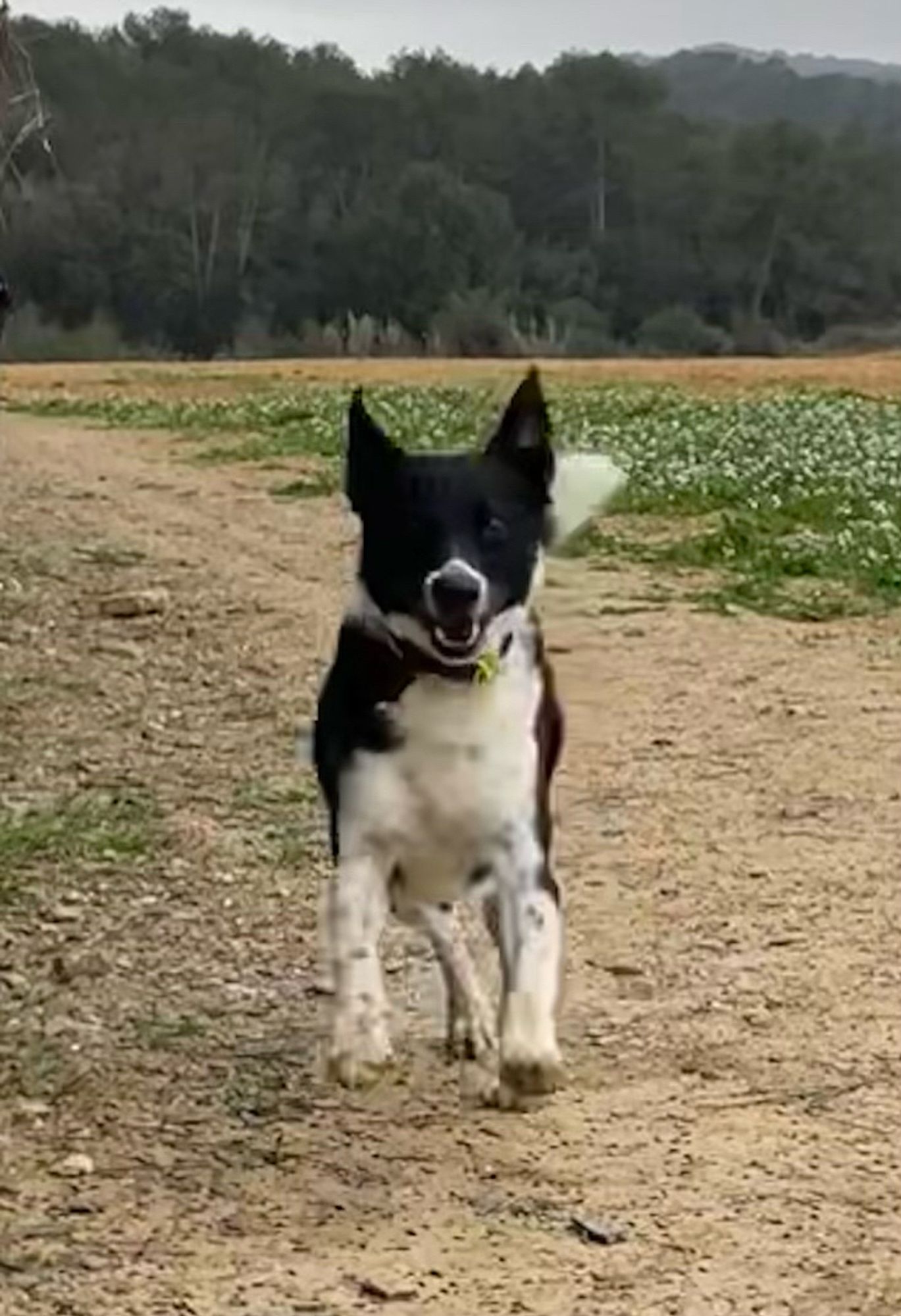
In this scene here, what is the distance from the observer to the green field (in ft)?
46.2

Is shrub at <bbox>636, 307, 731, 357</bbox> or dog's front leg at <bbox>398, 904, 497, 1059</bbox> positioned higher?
dog's front leg at <bbox>398, 904, 497, 1059</bbox>

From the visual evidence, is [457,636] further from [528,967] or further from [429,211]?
[429,211]

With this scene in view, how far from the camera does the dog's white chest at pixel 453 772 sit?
16.1ft

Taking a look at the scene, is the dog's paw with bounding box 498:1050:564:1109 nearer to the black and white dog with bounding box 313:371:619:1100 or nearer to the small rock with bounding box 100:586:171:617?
the black and white dog with bounding box 313:371:619:1100

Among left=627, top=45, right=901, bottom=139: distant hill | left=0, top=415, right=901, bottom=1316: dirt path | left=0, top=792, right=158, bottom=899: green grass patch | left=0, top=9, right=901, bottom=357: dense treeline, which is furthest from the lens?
left=627, top=45, right=901, bottom=139: distant hill

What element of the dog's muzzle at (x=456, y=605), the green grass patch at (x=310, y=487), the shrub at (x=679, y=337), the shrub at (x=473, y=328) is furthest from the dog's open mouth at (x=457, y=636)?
the shrub at (x=679, y=337)

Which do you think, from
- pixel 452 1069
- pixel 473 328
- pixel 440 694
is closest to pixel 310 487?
pixel 452 1069

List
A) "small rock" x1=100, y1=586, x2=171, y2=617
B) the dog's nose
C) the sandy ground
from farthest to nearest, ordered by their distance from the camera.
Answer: the sandy ground < "small rock" x1=100, y1=586, x2=171, y2=617 < the dog's nose

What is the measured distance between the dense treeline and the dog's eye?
1830 inches

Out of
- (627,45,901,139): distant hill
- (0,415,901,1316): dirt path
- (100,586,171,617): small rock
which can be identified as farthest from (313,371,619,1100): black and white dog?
(627,45,901,139): distant hill

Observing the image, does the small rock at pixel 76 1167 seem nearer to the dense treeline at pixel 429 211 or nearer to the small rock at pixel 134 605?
the small rock at pixel 134 605

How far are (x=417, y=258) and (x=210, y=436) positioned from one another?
37.0 m

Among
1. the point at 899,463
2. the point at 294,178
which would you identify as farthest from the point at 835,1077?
the point at 294,178

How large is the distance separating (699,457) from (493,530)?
56.3 ft
